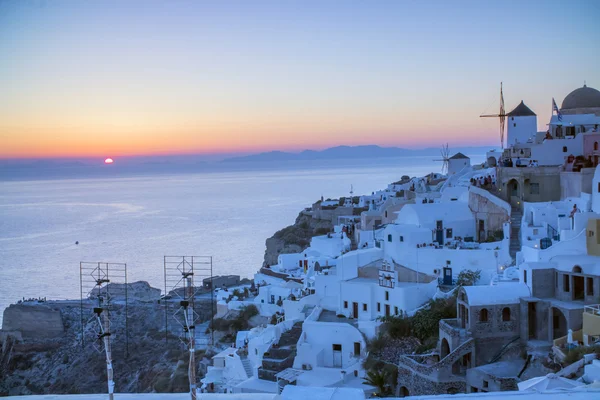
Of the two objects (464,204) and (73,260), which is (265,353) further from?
(73,260)

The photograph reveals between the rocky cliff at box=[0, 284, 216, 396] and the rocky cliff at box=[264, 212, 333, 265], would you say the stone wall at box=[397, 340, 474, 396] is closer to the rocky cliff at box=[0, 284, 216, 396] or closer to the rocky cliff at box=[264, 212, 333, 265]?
the rocky cliff at box=[0, 284, 216, 396]

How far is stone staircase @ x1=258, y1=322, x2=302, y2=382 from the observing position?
1570cm

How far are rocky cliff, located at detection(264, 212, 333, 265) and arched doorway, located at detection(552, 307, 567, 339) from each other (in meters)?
20.3

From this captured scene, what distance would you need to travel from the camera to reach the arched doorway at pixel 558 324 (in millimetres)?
12725

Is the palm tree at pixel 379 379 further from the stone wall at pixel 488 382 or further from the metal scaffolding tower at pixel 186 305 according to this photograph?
the metal scaffolding tower at pixel 186 305

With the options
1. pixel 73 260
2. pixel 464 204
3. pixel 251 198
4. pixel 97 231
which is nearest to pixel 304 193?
pixel 251 198

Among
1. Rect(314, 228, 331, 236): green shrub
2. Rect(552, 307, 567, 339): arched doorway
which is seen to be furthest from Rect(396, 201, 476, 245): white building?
Rect(314, 228, 331, 236): green shrub

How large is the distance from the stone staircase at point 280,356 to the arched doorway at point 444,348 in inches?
162

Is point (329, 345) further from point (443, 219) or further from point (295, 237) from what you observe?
point (295, 237)

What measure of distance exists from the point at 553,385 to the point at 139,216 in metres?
79.1

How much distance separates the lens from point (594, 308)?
472 inches

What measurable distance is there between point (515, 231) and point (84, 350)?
17.3 m

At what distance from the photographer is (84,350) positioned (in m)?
25.9

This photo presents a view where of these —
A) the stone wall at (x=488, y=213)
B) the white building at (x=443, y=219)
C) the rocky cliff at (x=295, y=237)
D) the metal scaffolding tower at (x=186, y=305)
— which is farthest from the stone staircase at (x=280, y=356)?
the rocky cliff at (x=295, y=237)
